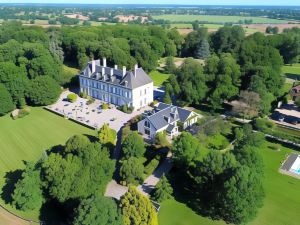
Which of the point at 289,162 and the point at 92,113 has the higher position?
the point at 289,162

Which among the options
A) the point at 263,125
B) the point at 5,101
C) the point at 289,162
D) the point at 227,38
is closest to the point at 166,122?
the point at 263,125

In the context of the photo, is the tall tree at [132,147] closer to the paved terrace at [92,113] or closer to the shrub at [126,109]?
the paved terrace at [92,113]

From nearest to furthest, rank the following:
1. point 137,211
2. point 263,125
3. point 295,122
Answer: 1. point 137,211
2. point 263,125
3. point 295,122

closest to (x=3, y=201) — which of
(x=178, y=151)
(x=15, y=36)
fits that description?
(x=178, y=151)

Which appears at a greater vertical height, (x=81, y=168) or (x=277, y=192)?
(x=81, y=168)

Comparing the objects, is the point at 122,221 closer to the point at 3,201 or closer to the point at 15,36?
the point at 3,201

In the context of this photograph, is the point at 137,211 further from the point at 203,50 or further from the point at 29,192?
the point at 203,50

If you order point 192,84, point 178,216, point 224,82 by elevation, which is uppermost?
point 224,82
